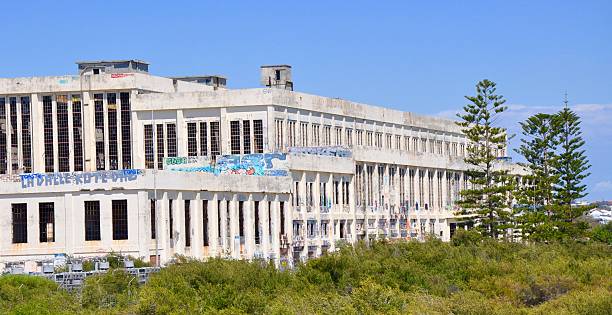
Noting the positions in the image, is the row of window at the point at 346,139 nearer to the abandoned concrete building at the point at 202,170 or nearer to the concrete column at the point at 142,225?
the abandoned concrete building at the point at 202,170

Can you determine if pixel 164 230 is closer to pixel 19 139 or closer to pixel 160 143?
pixel 160 143

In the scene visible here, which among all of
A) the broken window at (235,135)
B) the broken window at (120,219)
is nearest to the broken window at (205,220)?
the broken window at (120,219)

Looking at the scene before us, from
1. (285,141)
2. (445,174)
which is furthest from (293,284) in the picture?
(445,174)

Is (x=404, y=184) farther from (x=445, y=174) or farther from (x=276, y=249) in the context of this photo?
(x=276, y=249)

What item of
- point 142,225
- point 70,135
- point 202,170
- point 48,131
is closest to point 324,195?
point 202,170

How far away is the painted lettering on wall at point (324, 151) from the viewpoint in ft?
277

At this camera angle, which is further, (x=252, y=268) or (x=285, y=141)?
(x=285, y=141)

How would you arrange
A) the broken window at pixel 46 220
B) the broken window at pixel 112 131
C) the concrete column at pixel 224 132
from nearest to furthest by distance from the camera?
the broken window at pixel 46 220, the concrete column at pixel 224 132, the broken window at pixel 112 131

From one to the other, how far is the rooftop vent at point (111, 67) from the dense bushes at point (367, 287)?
25497 millimetres

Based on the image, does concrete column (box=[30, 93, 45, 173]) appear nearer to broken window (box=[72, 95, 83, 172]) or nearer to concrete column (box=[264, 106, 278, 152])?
broken window (box=[72, 95, 83, 172])

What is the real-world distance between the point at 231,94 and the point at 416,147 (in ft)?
76.9

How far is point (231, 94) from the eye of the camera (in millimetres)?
87188

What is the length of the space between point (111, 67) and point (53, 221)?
81.2 feet

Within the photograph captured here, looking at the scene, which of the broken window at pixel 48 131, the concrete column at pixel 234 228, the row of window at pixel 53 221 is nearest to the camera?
Result: the row of window at pixel 53 221
